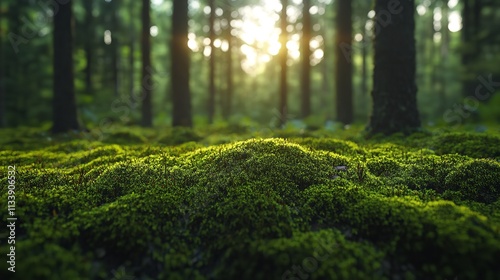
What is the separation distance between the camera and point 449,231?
304 cm

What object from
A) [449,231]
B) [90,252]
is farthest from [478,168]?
[90,252]

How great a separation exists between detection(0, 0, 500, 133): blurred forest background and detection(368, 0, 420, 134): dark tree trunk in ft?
2.10

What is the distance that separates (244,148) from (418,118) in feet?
15.8

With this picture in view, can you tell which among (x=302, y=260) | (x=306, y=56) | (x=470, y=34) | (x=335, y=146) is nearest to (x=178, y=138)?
(x=335, y=146)

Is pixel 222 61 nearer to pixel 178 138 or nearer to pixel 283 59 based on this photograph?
pixel 283 59

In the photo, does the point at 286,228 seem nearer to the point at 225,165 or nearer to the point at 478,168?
the point at 225,165

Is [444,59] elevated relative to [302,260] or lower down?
elevated

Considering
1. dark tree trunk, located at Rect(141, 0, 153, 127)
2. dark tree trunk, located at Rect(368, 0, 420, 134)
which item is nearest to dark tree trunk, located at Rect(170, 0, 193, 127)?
dark tree trunk, located at Rect(141, 0, 153, 127)

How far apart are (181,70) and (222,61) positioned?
2297 centimetres

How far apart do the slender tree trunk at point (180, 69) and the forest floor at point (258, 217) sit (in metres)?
7.64

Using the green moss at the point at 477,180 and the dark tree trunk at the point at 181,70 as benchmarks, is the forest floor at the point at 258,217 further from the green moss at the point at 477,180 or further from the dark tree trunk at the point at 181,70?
the dark tree trunk at the point at 181,70

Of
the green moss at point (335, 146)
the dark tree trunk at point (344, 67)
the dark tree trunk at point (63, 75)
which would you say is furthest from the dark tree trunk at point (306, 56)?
the green moss at point (335, 146)

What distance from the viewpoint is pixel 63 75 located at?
1080 cm

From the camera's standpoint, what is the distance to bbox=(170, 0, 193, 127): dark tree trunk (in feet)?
40.2
